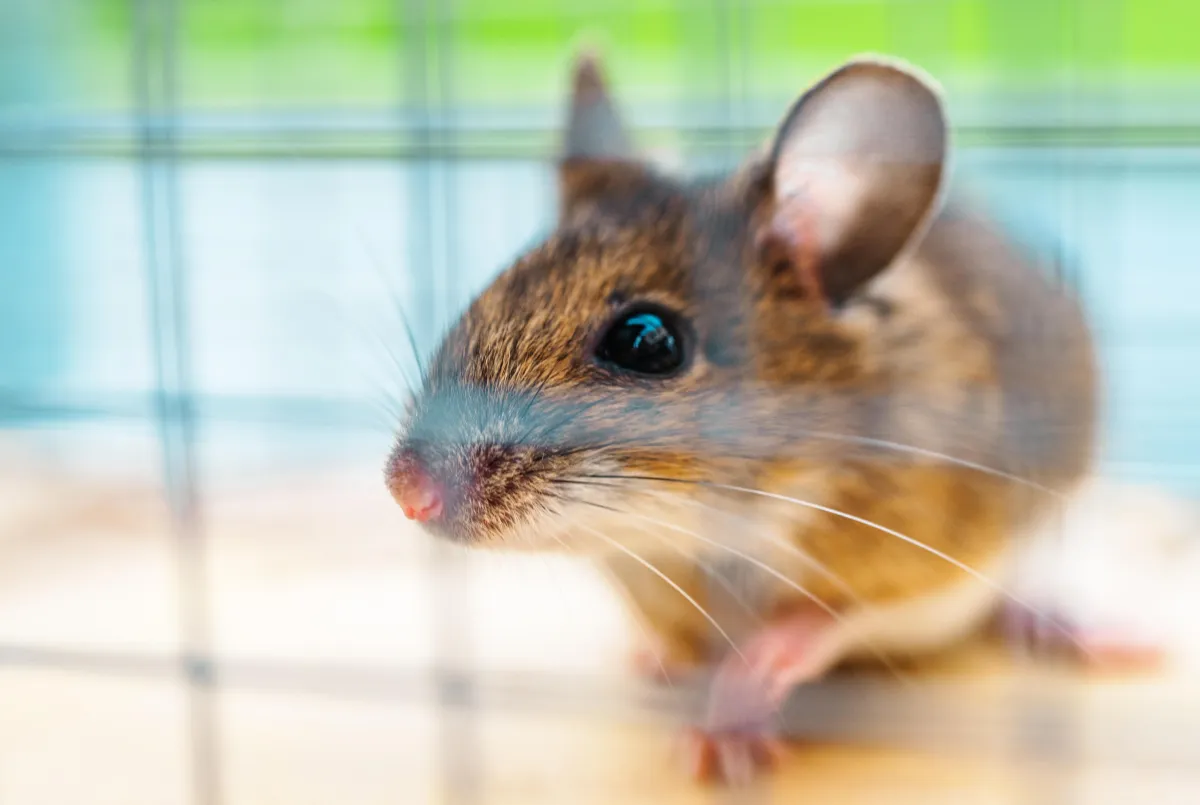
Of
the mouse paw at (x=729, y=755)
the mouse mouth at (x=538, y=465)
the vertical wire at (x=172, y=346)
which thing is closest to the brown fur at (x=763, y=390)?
the mouse mouth at (x=538, y=465)

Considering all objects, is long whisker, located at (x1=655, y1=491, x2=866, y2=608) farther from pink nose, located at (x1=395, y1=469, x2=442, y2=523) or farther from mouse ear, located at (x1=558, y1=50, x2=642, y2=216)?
mouse ear, located at (x1=558, y1=50, x2=642, y2=216)

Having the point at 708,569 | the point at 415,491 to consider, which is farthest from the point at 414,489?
the point at 708,569

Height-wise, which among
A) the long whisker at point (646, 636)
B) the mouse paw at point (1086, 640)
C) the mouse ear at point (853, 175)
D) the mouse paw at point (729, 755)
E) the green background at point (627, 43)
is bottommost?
the mouse paw at point (729, 755)

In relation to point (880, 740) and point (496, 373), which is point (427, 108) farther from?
point (880, 740)

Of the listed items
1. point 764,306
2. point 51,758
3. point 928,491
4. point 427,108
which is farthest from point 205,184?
point 928,491

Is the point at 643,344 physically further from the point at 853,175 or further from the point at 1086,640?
the point at 1086,640

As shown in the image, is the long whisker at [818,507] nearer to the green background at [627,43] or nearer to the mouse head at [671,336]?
the mouse head at [671,336]
